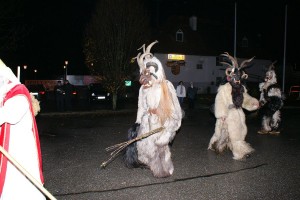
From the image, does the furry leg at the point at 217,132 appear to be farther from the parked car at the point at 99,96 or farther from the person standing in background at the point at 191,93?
the parked car at the point at 99,96

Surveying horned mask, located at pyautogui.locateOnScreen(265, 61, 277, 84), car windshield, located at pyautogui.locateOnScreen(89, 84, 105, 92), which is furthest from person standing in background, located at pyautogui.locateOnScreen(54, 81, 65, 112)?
horned mask, located at pyautogui.locateOnScreen(265, 61, 277, 84)

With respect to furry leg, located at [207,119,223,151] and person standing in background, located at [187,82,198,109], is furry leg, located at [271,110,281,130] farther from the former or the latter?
person standing in background, located at [187,82,198,109]

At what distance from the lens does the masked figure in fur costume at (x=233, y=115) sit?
789cm

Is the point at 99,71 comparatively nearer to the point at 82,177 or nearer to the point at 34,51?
the point at 82,177

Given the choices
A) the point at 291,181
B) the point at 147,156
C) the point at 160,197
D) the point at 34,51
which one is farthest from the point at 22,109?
the point at 34,51

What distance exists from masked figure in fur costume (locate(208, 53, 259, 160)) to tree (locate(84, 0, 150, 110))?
43.0 feet

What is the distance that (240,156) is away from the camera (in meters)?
7.81

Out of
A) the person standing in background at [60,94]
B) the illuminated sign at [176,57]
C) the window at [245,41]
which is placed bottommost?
the person standing in background at [60,94]

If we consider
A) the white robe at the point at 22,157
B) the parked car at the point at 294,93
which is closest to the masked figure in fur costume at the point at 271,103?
the white robe at the point at 22,157

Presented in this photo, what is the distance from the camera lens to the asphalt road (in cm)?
564

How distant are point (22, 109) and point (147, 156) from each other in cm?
362

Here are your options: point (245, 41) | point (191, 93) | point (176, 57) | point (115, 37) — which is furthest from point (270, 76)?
point (245, 41)

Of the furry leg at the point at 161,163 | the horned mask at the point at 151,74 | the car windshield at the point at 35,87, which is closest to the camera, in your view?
the furry leg at the point at 161,163

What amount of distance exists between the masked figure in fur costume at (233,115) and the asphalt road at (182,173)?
278 mm
